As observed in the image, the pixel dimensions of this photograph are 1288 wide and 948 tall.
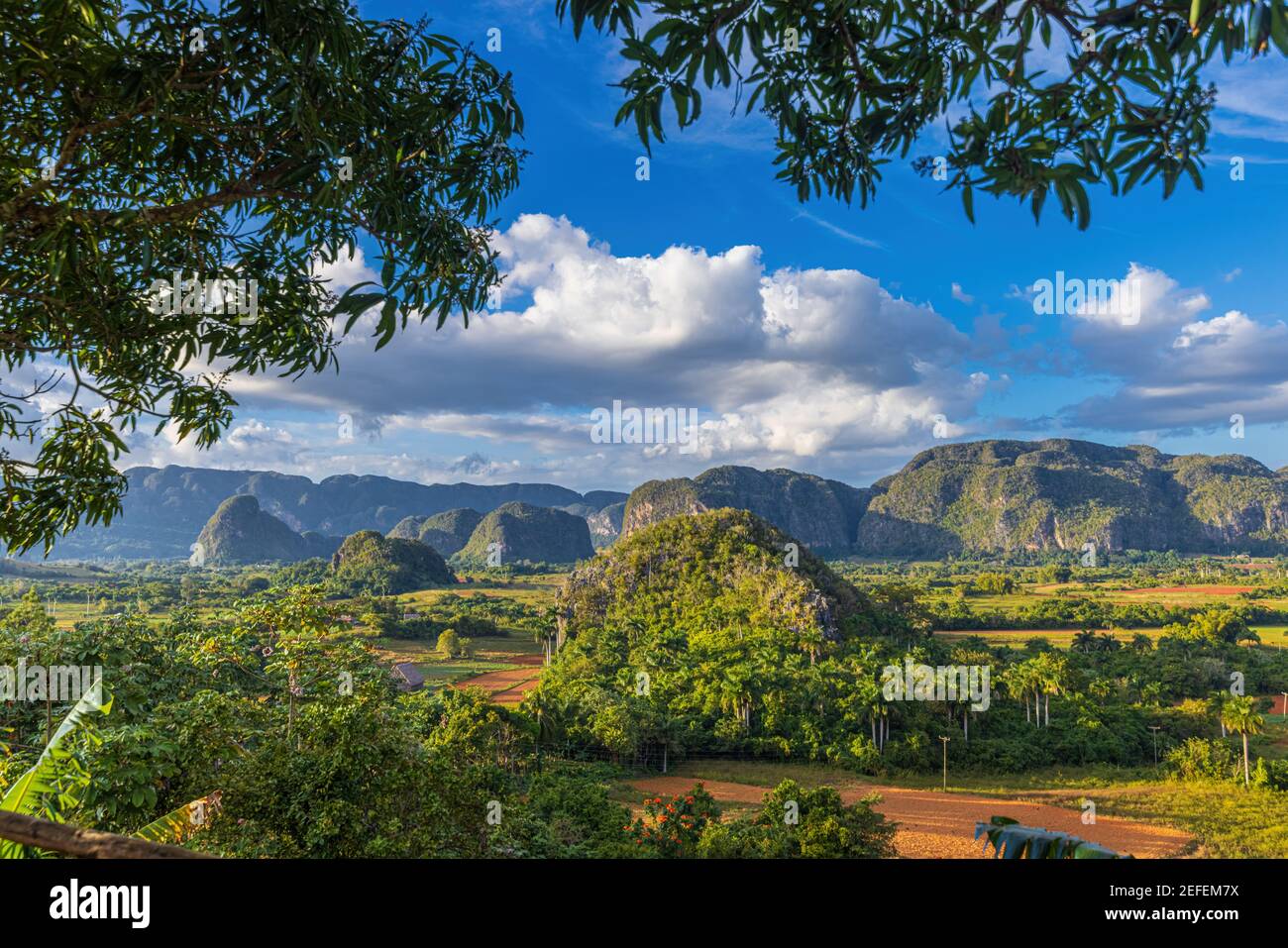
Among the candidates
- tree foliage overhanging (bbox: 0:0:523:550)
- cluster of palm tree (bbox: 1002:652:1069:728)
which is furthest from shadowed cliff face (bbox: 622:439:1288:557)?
tree foliage overhanging (bbox: 0:0:523:550)

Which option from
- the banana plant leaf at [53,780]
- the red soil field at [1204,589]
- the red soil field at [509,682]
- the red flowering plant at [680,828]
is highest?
the banana plant leaf at [53,780]

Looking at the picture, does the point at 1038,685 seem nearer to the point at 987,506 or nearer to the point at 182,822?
the point at 182,822

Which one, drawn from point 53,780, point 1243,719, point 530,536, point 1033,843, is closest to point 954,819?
point 1243,719

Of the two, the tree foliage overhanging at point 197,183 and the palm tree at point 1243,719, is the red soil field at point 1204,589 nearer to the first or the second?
the palm tree at point 1243,719

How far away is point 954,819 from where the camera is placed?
15836 millimetres

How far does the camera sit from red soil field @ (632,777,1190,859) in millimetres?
13758

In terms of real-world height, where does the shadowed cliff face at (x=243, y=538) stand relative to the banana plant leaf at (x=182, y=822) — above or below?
below

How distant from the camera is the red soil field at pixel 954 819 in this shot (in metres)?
13.8

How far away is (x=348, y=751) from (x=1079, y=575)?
83.9 metres

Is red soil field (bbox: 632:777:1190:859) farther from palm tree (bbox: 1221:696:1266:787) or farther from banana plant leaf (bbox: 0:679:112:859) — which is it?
banana plant leaf (bbox: 0:679:112:859)

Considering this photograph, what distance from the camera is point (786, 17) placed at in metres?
1.71

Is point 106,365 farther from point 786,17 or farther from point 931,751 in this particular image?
point 931,751

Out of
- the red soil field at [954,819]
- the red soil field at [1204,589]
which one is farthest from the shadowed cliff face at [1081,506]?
the red soil field at [954,819]
